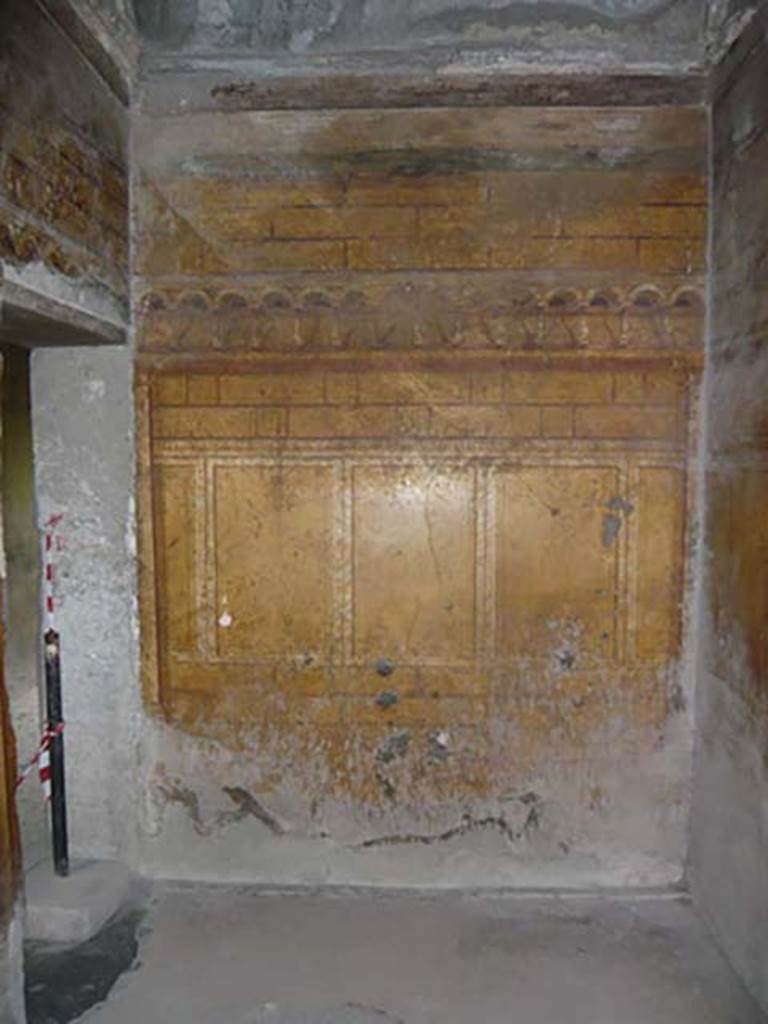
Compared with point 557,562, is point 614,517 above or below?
above

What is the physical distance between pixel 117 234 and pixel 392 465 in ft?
4.27

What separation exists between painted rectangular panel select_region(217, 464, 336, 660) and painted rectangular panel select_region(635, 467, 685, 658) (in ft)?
3.83

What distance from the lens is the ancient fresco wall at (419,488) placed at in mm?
2779

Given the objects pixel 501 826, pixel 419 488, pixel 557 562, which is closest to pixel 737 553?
pixel 557 562

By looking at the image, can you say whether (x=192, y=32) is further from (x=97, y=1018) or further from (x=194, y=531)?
(x=97, y=1018)

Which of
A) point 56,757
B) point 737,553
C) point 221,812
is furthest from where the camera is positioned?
point 221,812

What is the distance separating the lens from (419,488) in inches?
112

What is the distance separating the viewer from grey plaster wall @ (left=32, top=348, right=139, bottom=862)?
9.32 ft

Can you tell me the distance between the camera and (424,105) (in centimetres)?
275

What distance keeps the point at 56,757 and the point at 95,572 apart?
27.5 inches

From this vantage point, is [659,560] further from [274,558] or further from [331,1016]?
[331,1016]

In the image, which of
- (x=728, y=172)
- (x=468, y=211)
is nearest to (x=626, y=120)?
(x=728, y=172)

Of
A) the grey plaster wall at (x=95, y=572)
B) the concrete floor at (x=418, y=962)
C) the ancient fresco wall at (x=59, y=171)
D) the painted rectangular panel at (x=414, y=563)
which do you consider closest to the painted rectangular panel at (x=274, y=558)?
the painted rectangular panel at (x=414, y=563)

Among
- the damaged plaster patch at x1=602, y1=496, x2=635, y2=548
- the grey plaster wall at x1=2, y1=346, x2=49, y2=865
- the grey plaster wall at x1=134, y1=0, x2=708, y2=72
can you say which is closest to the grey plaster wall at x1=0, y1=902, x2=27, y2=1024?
the damaged plaster patch at x1=602, y1=496, x2=635, y2=548
